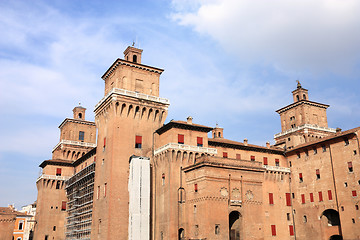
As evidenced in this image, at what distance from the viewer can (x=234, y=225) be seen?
1909 inches

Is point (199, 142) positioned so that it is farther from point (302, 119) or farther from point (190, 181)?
point (302, 119)

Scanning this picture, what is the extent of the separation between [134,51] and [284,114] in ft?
127

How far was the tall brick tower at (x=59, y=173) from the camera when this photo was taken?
222 feet

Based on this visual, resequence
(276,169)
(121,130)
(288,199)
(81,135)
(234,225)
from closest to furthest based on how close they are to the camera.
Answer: (234,225) → (121,130) → (288,199) → (276,169) → (81,135)

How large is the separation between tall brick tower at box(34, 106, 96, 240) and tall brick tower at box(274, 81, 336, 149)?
137 feet

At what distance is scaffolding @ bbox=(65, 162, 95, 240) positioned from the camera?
189ft

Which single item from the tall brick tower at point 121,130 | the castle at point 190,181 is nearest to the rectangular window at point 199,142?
the castle at point 190,181

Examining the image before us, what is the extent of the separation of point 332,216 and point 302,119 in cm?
2381

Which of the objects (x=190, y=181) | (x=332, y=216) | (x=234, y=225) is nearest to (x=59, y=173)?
(x=190, y=181)

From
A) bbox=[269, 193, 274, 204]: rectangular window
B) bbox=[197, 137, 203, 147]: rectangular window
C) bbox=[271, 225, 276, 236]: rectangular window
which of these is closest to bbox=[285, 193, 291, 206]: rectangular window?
bbox=[269, 193, 274, 204]: rectangular window

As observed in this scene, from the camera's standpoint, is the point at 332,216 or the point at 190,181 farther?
the point at 332,216

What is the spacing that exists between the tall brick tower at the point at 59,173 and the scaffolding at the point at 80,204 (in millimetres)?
2063

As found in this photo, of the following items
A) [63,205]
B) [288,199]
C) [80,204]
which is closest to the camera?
[288,199]

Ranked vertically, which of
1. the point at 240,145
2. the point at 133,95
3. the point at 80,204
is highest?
the point at 133,95
